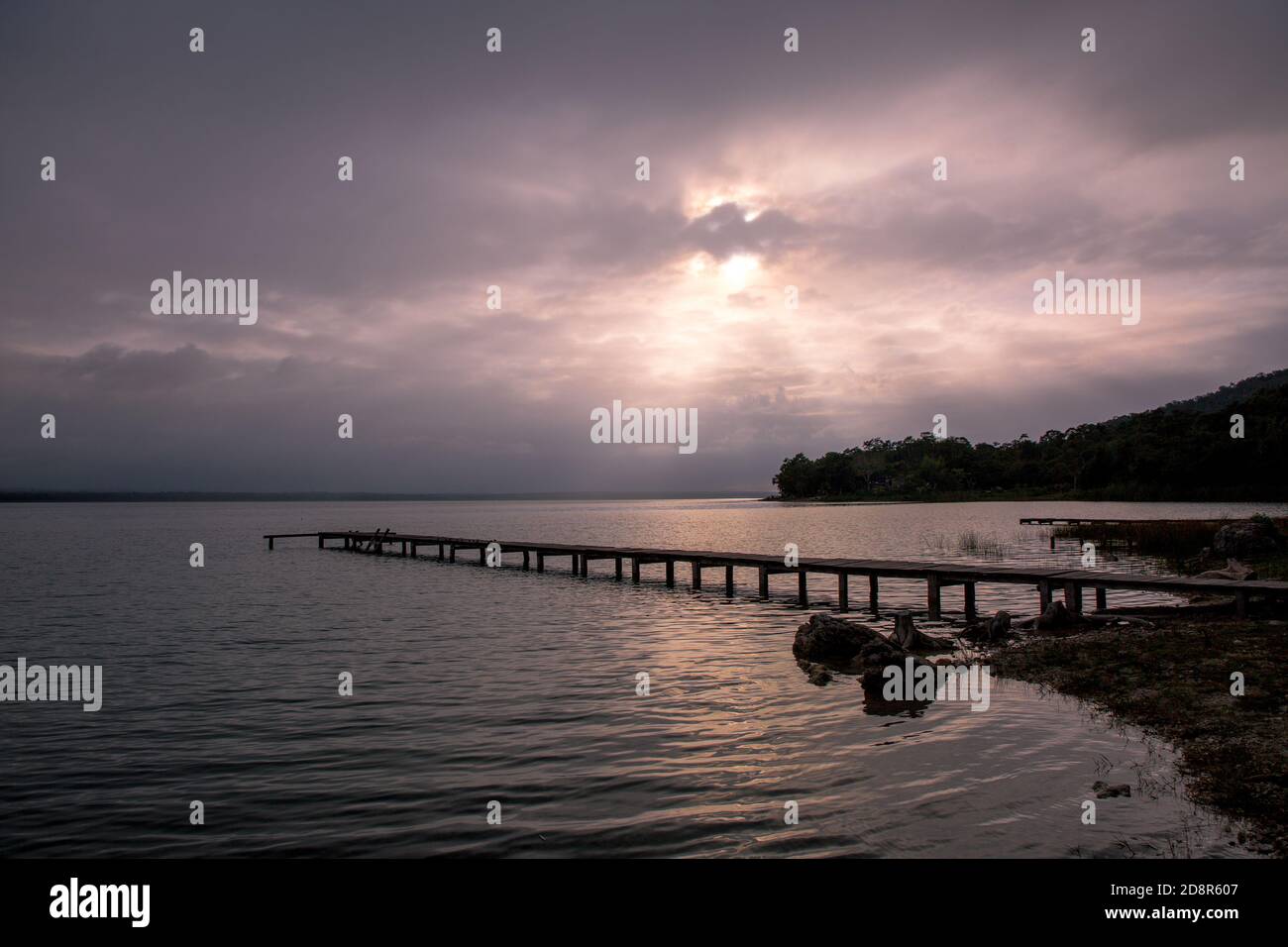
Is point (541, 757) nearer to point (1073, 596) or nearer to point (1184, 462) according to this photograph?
point (1073, 596)

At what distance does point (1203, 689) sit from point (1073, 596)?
7.93 meters

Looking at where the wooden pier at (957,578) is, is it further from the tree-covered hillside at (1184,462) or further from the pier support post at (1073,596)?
the tree-covered hillside at (1184,462)

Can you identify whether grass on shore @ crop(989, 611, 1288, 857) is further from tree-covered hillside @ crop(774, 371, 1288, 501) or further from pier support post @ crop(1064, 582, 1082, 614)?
tree-covered hillside @ crop(774, 371, 1288, 501)

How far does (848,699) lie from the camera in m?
13.0

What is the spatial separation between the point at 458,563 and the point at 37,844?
40.4 metres

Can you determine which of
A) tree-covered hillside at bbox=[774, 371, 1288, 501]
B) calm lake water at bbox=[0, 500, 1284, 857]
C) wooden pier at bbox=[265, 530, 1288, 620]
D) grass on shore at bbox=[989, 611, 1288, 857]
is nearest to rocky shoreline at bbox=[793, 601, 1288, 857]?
grass on shore at bbox=[989, 611, 1288, 857]

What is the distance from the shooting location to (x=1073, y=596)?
63.8 ft

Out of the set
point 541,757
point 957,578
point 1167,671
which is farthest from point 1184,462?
point 541,757

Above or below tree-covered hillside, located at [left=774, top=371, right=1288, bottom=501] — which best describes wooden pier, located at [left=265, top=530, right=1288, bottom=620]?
below

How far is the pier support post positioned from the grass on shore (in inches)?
65.6

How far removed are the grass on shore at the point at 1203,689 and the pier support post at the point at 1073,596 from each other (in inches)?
65.6

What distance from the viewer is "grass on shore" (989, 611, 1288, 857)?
8.00m
